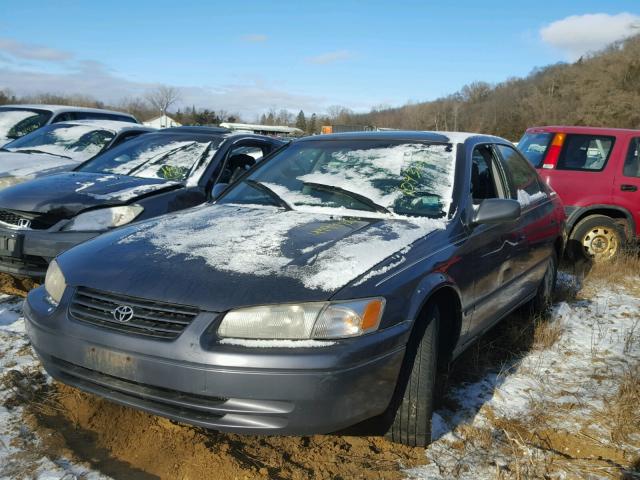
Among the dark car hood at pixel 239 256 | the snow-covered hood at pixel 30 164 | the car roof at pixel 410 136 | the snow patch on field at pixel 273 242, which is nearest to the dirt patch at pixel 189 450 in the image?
the dark car hood at pixel 239 256

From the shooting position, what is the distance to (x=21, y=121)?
372 inches

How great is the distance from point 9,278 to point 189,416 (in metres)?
3.45

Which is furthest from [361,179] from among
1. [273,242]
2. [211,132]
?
[211,132]

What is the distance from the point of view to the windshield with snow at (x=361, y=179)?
3.18 m

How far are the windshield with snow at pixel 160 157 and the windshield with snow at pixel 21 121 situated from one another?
467cm

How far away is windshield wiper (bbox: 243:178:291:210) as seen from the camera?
335 centimetres

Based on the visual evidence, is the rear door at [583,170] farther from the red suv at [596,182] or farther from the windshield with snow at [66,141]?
the windshield with snow at [66,141]

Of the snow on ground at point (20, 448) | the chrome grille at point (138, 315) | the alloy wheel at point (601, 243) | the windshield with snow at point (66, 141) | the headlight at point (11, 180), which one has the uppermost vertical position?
the windshield with snow at point (66, 141)

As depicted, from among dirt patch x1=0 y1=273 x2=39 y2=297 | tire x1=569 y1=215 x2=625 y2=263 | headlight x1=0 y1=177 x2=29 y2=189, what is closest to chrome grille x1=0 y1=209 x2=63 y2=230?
dirt patch x1=0 y1=273 x2=39 y2=297

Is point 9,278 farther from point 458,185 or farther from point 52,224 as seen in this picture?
point 458,185

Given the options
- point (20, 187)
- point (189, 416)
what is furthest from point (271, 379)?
point (20, 187)

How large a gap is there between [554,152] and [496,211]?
4.44 meters

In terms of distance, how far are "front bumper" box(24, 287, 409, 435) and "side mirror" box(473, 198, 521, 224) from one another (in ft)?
3.65

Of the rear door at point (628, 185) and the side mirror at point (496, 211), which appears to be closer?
the side mirror at point (496, 211)
